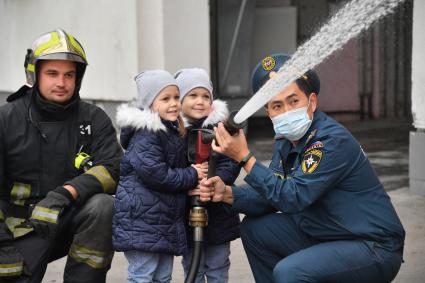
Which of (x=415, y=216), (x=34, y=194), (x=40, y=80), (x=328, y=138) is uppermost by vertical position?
(x=40, y=80)

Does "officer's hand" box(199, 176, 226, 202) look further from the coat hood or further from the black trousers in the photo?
the black trousers

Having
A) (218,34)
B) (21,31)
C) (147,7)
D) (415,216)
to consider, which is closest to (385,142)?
(218,34)

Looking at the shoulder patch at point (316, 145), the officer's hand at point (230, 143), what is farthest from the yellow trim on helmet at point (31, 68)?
the shoulder patch at point (316, 145)

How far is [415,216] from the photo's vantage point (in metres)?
5.93

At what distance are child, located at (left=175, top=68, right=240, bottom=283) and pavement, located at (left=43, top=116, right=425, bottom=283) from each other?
2.48ft

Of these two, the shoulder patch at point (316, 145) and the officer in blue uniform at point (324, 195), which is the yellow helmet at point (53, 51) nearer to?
the officer in blue uniform at point (324, 195)

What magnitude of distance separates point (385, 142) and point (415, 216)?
4.12 metres

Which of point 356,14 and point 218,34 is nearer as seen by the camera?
point 356,14

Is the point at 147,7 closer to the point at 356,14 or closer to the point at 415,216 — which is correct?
the point at 415,216

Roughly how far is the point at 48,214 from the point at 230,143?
923 mm

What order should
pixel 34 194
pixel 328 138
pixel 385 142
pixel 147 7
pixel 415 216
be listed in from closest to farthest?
pixel 328 138, pixel 34 194, pixel 415 216, pixel 147 7, pixel 385 142

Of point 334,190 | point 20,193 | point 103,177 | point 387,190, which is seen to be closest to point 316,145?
point 334,190

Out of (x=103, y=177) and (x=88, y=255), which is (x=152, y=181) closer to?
(x=103, y=177)

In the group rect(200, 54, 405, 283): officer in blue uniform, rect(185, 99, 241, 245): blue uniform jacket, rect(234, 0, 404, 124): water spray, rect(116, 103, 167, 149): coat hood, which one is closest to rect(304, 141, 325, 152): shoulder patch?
rect(200, 54, 405, 283): officer in blue uniform
